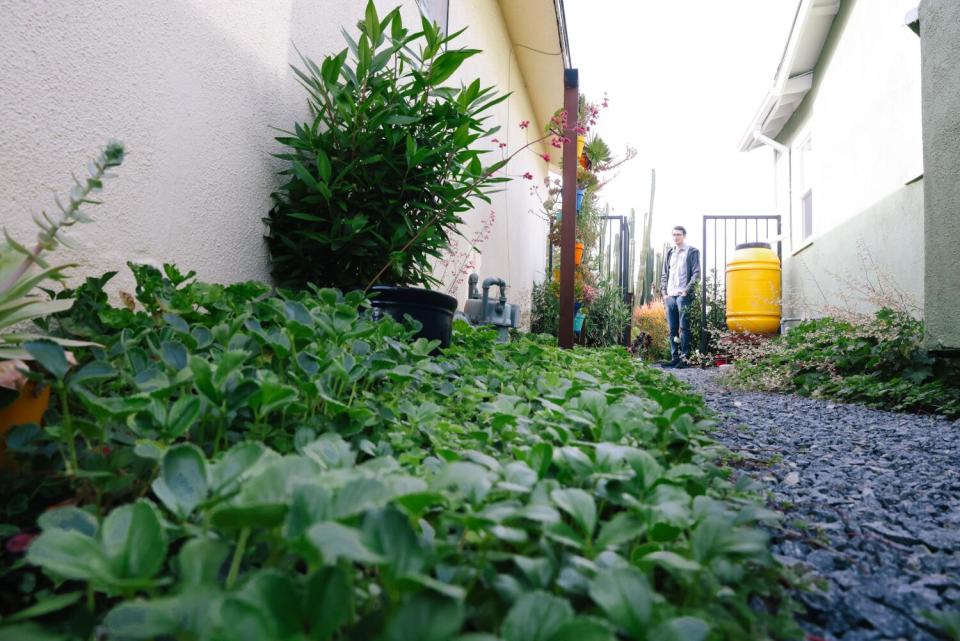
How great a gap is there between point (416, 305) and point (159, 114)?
989 mm

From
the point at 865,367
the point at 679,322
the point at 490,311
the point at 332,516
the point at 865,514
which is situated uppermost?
the point at 679,322

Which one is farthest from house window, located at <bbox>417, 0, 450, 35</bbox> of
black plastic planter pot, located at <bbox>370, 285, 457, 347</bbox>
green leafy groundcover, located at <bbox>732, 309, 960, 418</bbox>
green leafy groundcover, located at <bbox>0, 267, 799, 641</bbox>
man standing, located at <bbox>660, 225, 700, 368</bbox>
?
man standing, located at <bbox>660, 225, 700, 368</bbox>

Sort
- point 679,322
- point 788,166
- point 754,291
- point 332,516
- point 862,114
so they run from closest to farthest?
point 332,516 → point 862,114 → point 754,291 → point 679,322 → point 788,166

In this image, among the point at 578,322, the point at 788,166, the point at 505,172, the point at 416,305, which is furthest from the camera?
the point at 788,166

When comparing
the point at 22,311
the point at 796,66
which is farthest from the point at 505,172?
the point at 22,311

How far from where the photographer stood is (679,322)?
7.36 m

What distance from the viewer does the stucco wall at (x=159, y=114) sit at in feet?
3.98

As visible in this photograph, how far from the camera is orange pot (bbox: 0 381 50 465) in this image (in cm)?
87

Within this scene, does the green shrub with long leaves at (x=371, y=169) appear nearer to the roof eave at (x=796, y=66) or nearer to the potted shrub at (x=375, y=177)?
the potted shrub at (x=375, y=177)

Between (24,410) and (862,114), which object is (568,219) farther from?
(24,410)

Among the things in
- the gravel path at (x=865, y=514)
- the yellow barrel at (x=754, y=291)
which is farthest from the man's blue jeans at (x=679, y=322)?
the gravel path at (x=865, y=514)

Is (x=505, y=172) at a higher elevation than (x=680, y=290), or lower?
higher

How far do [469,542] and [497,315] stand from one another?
A: 317 centimetres

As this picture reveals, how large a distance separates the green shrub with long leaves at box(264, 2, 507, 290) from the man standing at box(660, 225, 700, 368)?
553 centimetres
